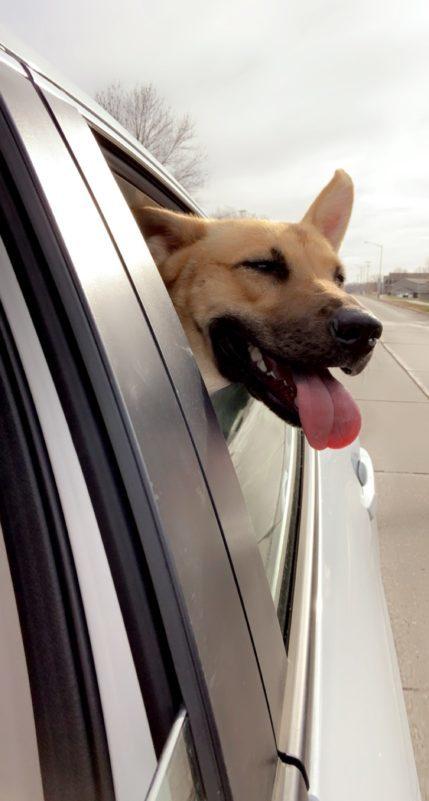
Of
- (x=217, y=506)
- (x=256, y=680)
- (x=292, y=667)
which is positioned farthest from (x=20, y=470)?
(x=292, y=667)

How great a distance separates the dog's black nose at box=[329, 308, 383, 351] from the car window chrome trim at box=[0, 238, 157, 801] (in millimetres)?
1326

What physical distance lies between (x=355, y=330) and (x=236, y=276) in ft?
1.80

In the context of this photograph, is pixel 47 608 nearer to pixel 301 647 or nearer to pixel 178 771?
pixel 178 771

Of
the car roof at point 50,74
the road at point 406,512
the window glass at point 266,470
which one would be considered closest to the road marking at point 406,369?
the road at point 406,512

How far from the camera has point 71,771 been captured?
23.0 inches

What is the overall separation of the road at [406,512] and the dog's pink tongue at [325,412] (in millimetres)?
1374

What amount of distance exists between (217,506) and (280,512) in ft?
A: 2.93

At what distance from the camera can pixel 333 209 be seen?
260cm

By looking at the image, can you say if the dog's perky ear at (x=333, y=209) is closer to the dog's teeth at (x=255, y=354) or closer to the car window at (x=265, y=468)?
the car window at (x=265, y=468)

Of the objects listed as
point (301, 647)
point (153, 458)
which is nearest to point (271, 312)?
point (301, 647)

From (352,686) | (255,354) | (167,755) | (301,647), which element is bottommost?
(352,686)

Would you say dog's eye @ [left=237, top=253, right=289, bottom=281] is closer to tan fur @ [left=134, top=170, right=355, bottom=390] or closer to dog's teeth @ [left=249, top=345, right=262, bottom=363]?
tan fur @ [left=134, top=170, right=355, bottom=390]

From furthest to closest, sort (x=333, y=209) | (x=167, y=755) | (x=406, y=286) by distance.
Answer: (x=406, y=286)
(x=333, y=209)
(x=167, y=755)

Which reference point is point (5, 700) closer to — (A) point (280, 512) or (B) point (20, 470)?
(B) point (20, 470)
